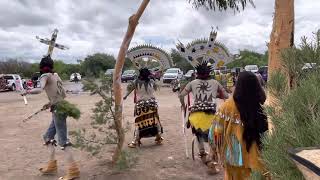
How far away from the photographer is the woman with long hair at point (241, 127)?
4.09 meters

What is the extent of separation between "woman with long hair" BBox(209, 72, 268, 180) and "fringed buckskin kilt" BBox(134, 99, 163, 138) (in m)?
4.78

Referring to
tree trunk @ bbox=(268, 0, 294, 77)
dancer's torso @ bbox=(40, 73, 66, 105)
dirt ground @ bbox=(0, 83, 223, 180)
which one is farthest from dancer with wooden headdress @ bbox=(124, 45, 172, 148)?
tree trunk @ bbox=(268, 0, 294, 77)

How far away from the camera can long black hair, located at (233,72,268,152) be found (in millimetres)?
4066

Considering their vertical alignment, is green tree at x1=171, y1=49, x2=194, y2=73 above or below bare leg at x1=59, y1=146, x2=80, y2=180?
above

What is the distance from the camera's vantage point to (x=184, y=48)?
823 cm

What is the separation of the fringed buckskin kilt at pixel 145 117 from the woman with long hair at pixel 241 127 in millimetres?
4777

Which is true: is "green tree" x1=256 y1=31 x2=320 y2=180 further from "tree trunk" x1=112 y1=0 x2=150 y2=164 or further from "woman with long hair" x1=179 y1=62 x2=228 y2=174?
"woman with long hair" x1=179 y1=62 x2=228 y2=174

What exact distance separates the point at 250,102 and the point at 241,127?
0.25m

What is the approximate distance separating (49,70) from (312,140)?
539cm

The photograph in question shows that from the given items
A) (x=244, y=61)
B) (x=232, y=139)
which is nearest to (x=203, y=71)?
(x=232, y=139)

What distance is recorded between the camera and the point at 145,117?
9.23 m

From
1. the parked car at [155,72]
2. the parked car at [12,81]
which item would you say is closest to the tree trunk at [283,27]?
the parked car at [155,72]

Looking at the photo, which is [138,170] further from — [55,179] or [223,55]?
[223,55]

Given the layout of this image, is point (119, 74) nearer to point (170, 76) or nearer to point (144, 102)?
point (144, 102)
